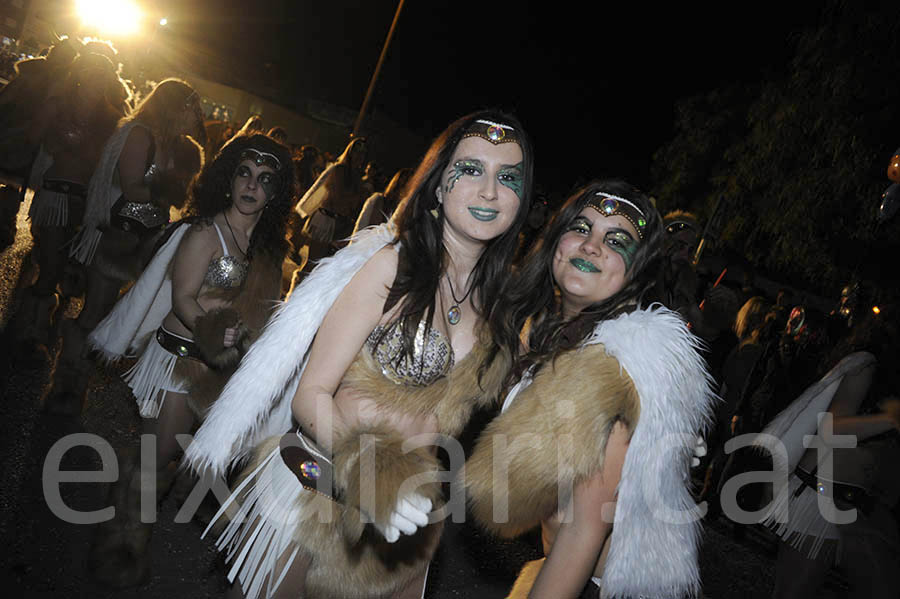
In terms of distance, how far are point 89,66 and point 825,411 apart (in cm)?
574

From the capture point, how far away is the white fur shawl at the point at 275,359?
2.04 metres

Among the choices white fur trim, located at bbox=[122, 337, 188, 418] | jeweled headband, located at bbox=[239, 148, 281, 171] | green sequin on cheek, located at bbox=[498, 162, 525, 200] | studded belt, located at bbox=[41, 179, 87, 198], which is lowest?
white fur trim, located at bbox=[122, 337, 188, 418]

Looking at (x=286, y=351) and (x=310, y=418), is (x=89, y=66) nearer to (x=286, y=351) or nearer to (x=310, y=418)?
(x=286, y=351)

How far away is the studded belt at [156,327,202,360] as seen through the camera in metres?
3.16

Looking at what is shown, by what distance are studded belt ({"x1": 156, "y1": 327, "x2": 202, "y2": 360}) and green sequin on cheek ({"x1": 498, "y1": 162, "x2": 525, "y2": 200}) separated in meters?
1.93

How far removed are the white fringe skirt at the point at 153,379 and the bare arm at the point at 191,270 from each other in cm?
22

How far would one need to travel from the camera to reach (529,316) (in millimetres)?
2465

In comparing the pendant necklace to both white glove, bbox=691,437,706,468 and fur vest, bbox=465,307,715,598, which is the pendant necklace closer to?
fur vest, bbox=465,307,715,598

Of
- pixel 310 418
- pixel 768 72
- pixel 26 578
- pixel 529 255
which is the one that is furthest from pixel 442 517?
pixel 768 72

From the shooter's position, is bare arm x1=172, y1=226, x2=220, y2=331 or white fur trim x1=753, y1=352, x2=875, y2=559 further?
white fur trim x1=753, y1=352, x2=875, y2=559

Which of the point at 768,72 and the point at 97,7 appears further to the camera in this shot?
the point at 97,7

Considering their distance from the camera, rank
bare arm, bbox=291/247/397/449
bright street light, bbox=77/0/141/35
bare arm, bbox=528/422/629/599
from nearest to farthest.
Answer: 1. bare arm, bbox=528/422/629/599
2. bare arm, bbox=291/247/397/449
3. bright street light, bbox=77/0/141/35

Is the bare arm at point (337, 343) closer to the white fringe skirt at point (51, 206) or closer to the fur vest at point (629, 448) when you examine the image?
the fur vest at point (629, 448)

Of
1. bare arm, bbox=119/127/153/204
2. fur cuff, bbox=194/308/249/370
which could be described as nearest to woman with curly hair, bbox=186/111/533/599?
fur cuff, bbox=194/308/249/370
